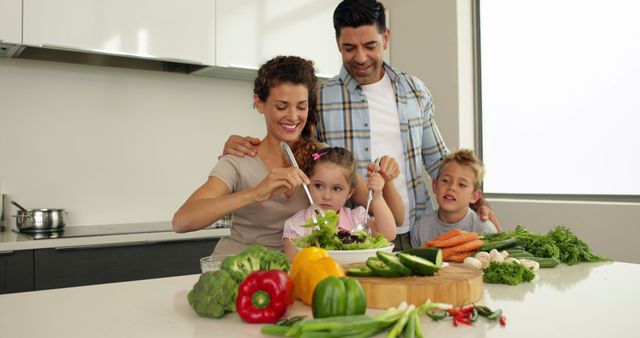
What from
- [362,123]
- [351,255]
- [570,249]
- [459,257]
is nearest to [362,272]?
[351,255]

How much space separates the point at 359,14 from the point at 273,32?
59.4 inches

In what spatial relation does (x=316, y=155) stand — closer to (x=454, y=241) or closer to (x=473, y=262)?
(x=454, y=241)

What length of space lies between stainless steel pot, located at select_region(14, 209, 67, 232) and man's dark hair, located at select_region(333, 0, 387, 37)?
1830mm

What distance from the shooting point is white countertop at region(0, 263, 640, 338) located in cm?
102

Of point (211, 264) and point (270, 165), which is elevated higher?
point (270, 165)

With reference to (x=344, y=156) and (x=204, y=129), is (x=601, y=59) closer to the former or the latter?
(x=344, y=156)

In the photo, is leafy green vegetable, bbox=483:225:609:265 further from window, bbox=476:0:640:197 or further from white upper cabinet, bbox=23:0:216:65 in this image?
white upper cabinet, bbox=23:0:216:65

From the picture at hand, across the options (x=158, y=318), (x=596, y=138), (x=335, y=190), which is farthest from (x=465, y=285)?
(x=596, y=138)

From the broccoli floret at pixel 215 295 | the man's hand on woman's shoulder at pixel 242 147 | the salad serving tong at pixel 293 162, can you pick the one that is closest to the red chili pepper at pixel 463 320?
the broccoli floret at pixel 215 295

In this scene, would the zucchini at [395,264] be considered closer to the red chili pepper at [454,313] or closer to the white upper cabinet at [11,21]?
the red chili pepper at [454,313]

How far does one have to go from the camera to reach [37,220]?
9.37ft

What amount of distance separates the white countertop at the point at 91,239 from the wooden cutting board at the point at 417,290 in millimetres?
1921

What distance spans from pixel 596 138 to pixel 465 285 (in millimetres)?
2611

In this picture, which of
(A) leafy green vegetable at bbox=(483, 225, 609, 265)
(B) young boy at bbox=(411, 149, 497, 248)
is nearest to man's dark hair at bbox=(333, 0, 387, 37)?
(B) young boy at bbox=(411, 149, 497, 248)
